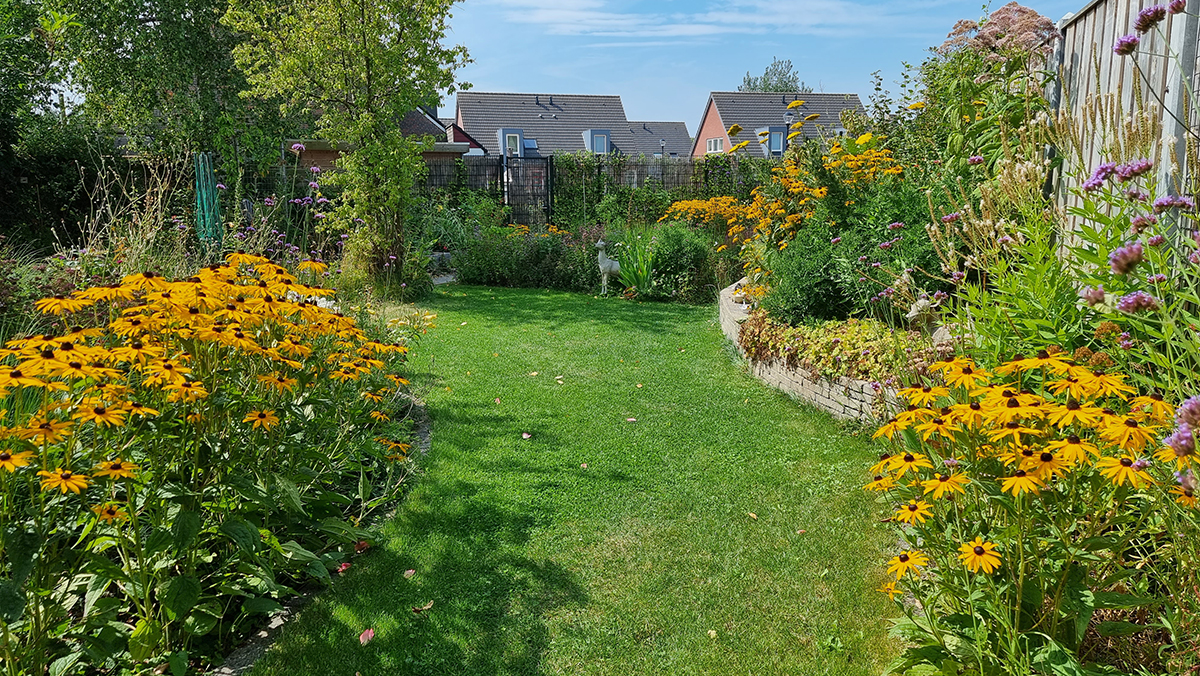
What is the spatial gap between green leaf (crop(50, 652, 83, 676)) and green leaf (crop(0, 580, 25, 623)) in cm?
33

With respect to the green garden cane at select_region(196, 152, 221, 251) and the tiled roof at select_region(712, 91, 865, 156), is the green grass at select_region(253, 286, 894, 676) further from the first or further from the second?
the tiled roof at select_region(712, 91, 865, 156)

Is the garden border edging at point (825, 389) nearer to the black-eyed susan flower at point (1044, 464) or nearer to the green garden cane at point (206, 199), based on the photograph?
the black-eyed susan flower at point (1044, 464)

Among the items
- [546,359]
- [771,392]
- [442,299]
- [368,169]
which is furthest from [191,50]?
[771,392]

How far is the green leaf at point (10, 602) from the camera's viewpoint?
1.77 m

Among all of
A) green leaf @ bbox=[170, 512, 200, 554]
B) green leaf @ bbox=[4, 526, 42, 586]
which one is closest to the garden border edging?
green leaf @ bbox=[170, 512, 200, 554]

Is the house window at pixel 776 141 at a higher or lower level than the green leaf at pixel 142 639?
higher

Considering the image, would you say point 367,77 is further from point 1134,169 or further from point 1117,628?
point 1117,628

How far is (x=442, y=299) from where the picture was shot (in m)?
9.80

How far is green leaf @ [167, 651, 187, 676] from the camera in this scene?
2184 mm

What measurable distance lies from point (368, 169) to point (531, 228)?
16.1ft

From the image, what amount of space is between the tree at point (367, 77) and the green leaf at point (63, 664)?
8167mm

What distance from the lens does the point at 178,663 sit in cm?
220

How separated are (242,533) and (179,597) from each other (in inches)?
9.6

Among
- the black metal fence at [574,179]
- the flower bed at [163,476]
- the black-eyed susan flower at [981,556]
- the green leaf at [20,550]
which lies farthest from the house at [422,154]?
the black-eyed susan flower at [981,556]
